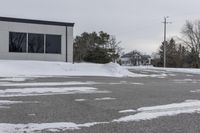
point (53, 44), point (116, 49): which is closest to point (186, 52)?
point (116, 49)

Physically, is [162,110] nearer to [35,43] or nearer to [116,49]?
[35,43]

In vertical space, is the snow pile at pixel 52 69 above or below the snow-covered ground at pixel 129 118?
above

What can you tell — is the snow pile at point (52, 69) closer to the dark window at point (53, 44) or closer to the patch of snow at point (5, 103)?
the dark window at point (53, 44)

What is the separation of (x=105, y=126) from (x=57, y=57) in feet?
73.0

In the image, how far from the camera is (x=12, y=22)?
27781 millimetres

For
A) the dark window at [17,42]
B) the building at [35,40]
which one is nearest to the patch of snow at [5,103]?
the building at [35,40]

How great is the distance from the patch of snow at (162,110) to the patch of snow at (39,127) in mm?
1184

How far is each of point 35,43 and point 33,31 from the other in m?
0.98

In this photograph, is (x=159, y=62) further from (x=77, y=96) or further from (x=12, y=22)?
(x=77, y=96)

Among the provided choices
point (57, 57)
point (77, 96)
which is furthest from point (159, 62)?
point (77, 96)

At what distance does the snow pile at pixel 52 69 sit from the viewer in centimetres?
2448

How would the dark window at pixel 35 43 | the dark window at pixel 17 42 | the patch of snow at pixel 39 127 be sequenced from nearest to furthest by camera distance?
1. the patch of snow at pixel 39 127
2. the dark window at pixel 17 42
3. the dark window at pixel 35 43

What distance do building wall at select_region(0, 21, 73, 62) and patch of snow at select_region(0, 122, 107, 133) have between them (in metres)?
20.9

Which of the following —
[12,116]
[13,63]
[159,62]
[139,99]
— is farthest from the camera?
[159,62]
